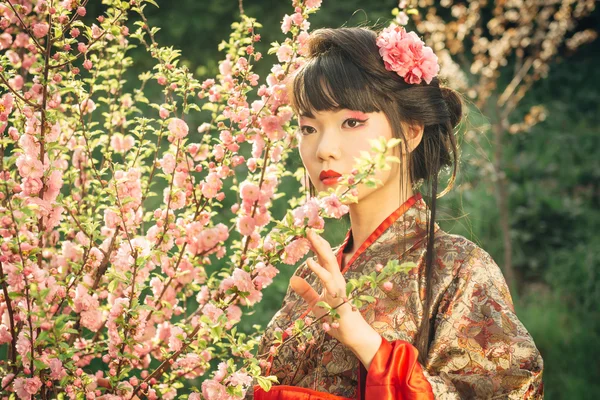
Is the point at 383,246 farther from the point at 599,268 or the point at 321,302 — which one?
the point at 599,268

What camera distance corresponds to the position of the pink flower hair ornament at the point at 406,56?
1.78 meters

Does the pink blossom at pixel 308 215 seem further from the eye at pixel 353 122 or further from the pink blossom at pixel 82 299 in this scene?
the pink blossom at pixel 82 299

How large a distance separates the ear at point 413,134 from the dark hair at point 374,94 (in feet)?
0.04

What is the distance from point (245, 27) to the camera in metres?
2.01

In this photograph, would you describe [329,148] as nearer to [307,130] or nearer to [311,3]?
[307,130]

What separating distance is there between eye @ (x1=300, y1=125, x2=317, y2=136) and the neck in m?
0.21

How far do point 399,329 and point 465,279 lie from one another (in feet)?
0.61

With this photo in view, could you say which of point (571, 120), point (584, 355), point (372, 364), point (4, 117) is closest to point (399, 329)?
point (372, 364)

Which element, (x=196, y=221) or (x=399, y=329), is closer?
(x=399, y=329)

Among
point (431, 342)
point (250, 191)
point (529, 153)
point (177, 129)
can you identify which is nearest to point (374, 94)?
point (250, 191)

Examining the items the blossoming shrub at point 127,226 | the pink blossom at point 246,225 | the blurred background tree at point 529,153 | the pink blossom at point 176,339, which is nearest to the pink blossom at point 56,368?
the blossoming shrub at point 127,226

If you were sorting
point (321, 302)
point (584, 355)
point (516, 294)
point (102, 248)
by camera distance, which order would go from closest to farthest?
point (321, 302)
point (102, 248)
point (584, 355)
point (516, 294)

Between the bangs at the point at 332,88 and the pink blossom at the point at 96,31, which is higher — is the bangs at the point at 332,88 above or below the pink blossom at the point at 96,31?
below

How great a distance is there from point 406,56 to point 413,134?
208 mm
